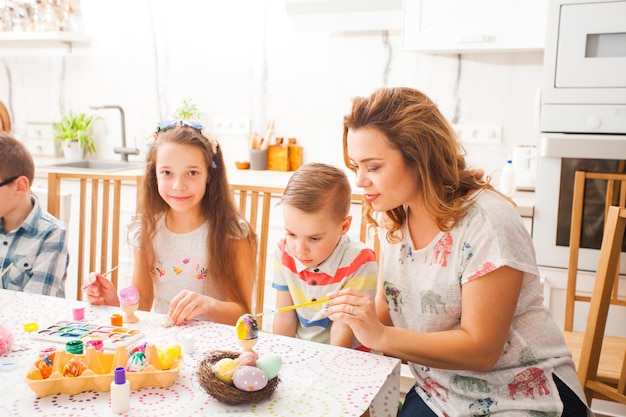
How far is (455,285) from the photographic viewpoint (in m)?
1.25

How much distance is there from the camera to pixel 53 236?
5.86 feet

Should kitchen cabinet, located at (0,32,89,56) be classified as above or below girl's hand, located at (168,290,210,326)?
above

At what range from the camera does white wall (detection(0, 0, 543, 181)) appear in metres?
3.04

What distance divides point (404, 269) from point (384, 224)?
0.13 meters

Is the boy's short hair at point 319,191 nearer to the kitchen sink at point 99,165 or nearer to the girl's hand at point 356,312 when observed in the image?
the girl's hand at point 356,312

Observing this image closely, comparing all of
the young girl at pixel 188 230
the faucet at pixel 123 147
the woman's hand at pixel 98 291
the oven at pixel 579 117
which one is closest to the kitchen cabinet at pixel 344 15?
the oven at pixel 579 117

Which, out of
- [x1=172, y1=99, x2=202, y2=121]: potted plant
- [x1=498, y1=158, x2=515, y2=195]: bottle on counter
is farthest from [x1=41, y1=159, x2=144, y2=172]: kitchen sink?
[x1=498, y1=158, x2=515, y2=195]: bottle on counter

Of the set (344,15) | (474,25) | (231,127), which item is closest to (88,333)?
(474,25)

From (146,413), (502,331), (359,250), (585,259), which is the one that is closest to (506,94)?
(585,259)

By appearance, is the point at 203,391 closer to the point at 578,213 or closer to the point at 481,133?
the point at 578,213

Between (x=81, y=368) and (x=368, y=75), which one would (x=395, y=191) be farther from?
(x=368, y=75)

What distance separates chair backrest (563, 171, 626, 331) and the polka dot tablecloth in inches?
48.7

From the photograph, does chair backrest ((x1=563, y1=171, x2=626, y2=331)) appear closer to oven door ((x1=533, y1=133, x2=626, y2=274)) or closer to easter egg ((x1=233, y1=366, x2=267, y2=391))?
oven door ((x1=533, y1=133, x2=626, y2=274))

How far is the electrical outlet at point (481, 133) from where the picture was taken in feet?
9.92
